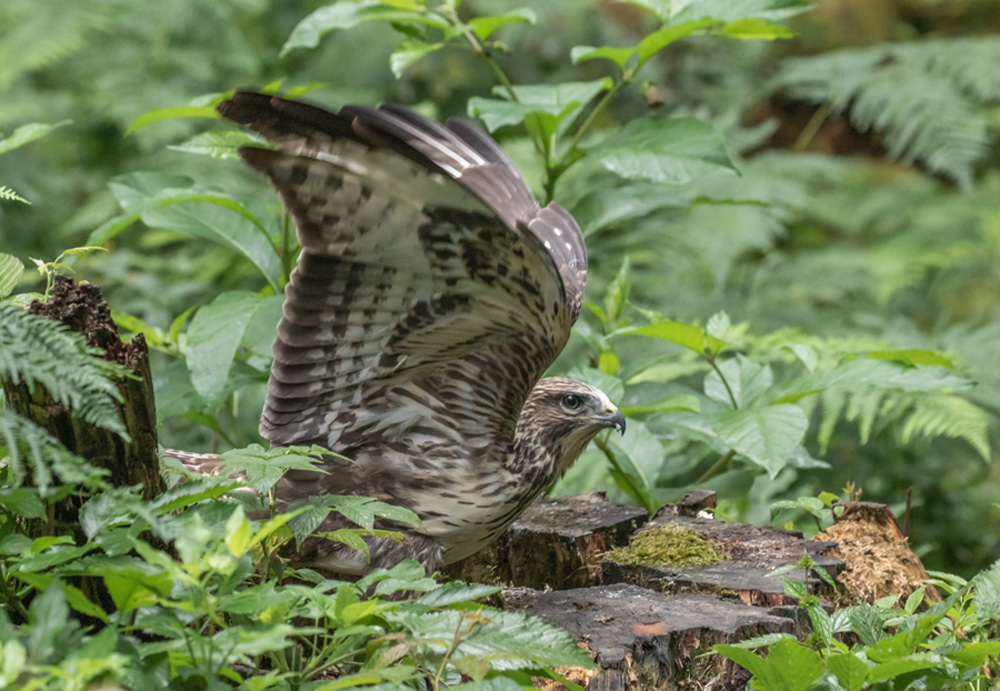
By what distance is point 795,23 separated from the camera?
9.60 m

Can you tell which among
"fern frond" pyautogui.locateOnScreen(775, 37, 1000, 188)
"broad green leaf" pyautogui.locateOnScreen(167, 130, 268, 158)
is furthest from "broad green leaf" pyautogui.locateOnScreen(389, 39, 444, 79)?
"fern frond" pyautogui.locateOnScreen(775, 37, 1000, 188)

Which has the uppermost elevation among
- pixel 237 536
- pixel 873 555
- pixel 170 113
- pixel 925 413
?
pixel 170 113


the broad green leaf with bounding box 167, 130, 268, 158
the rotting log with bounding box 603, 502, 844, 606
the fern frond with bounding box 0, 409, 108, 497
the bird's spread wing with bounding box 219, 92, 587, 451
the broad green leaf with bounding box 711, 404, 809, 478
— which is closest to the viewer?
the fern frond with bounding box 0, 409, 108, 497

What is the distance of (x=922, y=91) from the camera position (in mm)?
7355

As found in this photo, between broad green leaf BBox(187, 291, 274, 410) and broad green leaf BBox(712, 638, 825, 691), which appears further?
broad green leaf BBox(187, 291, 274, 410)

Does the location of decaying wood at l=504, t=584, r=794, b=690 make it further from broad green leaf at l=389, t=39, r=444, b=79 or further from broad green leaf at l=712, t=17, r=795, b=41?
broad green leaf at l=712, t=17, r=795, b=41

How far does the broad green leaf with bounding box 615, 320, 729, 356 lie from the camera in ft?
9.89

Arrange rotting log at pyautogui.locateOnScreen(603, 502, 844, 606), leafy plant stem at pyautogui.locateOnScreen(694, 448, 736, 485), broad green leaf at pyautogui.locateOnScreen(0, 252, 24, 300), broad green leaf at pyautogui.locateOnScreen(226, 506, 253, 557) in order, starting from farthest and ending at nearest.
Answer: leafy plant stem at pyautogui.locateOnScreen(694, 448, 736, 485), rotting log at pyautogui.locateOnScreen(603, 502, 844, 606), broad green leaf at pyautogui.locateOnScreen(0, 252, 24, 300), broad green leaf at pyautogui.locateOnScreen(226, 506, 253, 557)

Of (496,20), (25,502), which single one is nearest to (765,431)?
(496,20)

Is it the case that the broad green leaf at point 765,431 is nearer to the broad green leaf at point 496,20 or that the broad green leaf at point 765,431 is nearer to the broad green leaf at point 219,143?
the broad green leaf at point 496,20

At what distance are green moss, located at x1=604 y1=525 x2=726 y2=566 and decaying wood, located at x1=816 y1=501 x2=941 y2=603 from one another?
1.26 ft

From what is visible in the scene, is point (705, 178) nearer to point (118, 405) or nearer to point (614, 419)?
point (614, 419)

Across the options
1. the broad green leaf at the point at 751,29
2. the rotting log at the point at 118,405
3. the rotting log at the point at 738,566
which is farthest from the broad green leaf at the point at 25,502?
the broad green leaf at the point at 751,29

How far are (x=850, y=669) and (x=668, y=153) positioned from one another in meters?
1.99
